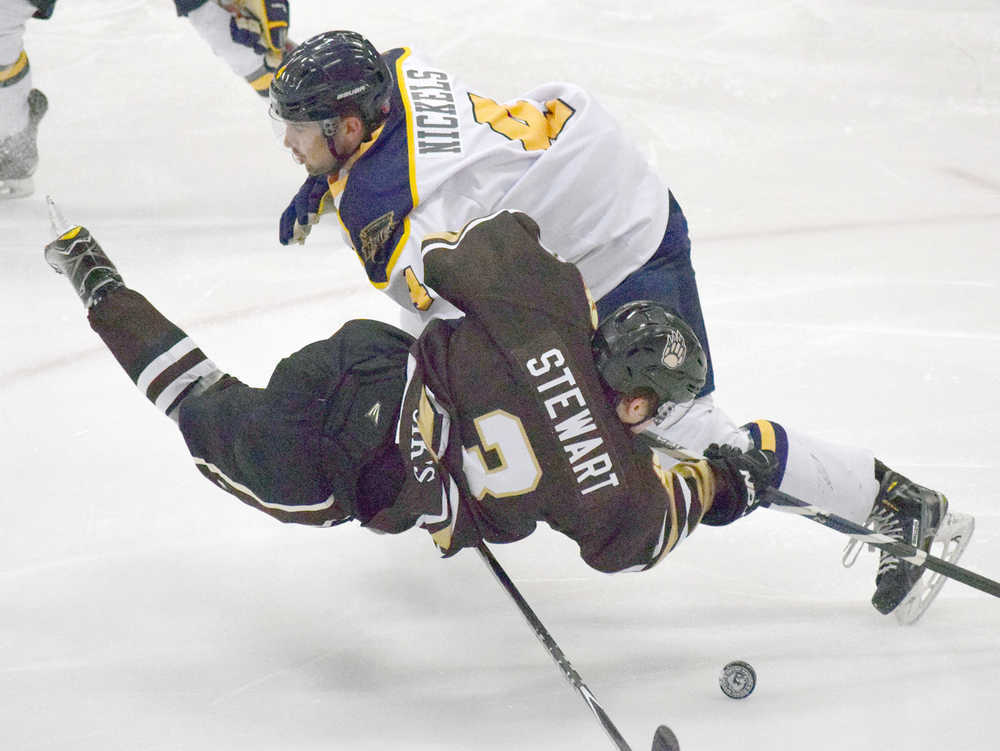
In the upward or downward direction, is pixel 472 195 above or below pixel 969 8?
above

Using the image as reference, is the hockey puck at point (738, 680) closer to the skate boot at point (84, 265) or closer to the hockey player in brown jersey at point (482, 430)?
the hockey player in brown jersey at point (482, 430)

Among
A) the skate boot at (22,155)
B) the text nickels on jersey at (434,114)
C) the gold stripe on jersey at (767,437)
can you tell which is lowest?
the skate boot at (22,155)

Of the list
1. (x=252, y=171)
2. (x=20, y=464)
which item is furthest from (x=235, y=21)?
(x=20, y=464)

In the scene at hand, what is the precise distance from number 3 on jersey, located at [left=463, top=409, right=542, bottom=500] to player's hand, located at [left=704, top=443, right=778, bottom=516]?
0.35m

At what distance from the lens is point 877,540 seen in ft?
5.77

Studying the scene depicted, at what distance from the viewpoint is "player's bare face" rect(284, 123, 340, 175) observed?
6.19 ft

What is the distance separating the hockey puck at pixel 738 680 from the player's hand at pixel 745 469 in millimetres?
223

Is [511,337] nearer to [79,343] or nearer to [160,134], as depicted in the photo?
[79,343]

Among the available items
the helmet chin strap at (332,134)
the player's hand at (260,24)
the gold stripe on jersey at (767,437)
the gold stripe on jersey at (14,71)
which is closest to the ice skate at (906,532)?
the gold stripe on jersey at (767,437)

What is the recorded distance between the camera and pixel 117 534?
81.6 inches

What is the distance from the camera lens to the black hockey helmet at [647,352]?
1.47m

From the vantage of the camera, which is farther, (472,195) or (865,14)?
(865,14)

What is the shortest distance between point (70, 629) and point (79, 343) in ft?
3.62

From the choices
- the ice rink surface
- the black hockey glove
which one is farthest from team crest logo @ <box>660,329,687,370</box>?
the ice rink surface
